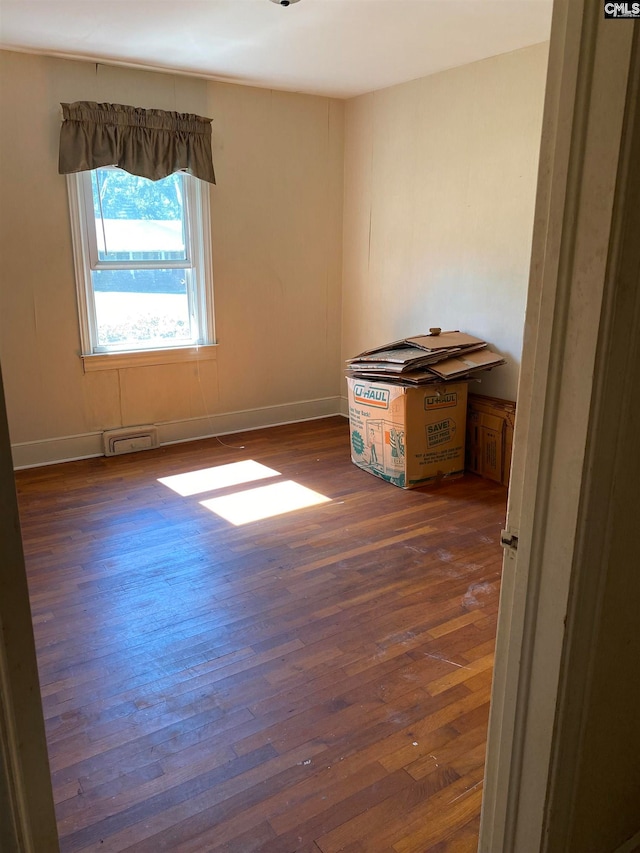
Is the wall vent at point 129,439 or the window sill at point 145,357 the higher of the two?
the window sill at point 145,357

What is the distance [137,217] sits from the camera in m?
4.43

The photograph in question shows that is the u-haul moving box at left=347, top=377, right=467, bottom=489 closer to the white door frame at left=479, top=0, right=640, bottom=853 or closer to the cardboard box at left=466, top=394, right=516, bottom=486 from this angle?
the cardboard box at left=466, top=394, right=516, bottom=486

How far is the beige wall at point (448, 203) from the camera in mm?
3945

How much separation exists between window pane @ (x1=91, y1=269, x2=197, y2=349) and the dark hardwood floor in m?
1.21

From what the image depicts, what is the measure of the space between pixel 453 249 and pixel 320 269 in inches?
51.6

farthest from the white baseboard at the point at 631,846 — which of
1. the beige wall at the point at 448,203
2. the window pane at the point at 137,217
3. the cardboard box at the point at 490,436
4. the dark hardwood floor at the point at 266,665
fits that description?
the window pane at the point at 137,217

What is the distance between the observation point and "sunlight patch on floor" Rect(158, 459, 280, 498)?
402cm

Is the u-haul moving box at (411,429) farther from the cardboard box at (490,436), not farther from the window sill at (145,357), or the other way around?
the window sill at (145,357)

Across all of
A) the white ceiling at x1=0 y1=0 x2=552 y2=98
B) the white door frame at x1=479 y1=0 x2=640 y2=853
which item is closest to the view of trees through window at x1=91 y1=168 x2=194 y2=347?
the white ceiling at x1=0 y1=0 x2=552 y2=98

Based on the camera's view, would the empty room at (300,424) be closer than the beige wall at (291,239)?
Yes

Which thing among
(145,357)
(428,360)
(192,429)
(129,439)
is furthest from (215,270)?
(428,360)

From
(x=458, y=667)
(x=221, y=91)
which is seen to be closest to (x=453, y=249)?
(x=221, y=91)

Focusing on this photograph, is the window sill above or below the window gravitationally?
below

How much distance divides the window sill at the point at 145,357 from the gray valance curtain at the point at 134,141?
1.19 meters
